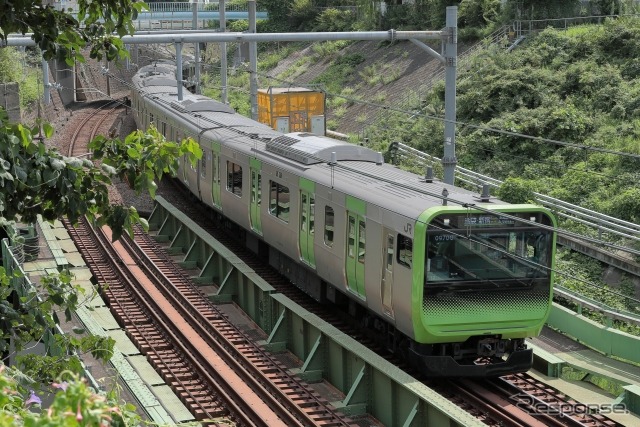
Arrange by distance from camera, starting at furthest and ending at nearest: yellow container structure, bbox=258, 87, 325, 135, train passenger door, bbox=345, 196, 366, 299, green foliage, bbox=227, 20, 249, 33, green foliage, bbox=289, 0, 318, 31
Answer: green foliage, bbox=227, 20, 249, 33 → green foliage, bbox=289, 0, 318, 31 → yellow container structure, bbox=258, 87, 325, 135 → train passenger door, bbox=345, 196, 366, 299

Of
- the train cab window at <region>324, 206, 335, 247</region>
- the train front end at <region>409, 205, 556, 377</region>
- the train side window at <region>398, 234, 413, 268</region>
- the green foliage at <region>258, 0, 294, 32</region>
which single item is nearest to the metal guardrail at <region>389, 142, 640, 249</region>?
the train cab window at <region>324, 206, 335, 247</region>

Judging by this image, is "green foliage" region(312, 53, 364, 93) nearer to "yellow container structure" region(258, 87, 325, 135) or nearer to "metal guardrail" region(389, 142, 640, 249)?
"yellow container structure" region(258, 87, 325, 135)

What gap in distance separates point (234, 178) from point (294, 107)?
12.6 metres

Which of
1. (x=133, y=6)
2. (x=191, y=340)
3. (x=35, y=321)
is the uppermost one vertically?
(x=133, y=6)

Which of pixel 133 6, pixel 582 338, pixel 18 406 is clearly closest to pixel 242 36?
pixel 582 338

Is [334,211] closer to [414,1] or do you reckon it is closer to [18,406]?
[18,406]

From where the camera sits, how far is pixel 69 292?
7523mm

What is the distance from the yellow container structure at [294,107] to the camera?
32688 mm

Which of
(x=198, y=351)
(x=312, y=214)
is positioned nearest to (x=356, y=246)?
(x=312, y=214)

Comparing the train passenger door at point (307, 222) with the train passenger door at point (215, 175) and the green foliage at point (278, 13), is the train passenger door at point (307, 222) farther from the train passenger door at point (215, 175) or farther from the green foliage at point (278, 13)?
the green foliage at point (278, 13)

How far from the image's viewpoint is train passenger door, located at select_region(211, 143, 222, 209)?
22.2m

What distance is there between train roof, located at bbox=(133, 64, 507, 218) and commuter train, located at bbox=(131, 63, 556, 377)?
0.03 m

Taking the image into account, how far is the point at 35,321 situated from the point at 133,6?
232 cm

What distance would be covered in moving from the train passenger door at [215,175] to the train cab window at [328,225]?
663 centimetres
